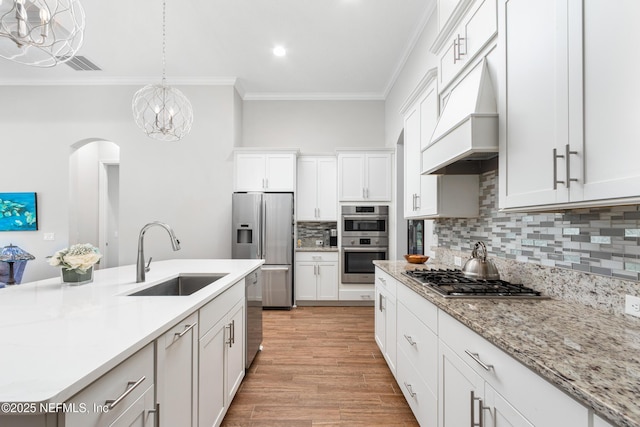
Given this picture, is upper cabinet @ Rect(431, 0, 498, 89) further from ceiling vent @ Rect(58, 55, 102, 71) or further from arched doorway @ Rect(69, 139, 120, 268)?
arched doorway @ Rect(69, 139, 120, 268)

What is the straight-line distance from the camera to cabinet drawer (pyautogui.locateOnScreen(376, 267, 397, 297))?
7.80 feet

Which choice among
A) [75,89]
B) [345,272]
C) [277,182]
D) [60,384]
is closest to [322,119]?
[277,182]

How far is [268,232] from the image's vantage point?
14.6 feet

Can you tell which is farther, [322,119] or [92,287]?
[322,119]

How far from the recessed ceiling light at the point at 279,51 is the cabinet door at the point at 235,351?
315 cm

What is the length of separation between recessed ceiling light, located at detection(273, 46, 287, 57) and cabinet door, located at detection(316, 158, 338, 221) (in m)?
1.62

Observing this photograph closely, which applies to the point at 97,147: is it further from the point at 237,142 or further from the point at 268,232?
the point at 268,232

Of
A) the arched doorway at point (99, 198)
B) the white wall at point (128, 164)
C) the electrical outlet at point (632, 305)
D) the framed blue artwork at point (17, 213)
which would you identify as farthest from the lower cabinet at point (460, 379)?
the arched doorway at point (99, 198)

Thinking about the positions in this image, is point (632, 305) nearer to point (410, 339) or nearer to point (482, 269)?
point (482, 269)

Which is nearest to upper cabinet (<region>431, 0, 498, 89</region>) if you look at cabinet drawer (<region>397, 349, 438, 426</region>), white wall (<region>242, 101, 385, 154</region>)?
cabinet drawer (<region>397, 349, 438, 426</region>)

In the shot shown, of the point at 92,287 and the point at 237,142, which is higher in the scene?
the point at 237,142

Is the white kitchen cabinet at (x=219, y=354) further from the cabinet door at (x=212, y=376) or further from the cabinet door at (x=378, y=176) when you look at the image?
the cabinet door at (x=378, y=176)

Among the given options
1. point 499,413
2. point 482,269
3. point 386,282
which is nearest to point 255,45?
point 386,282

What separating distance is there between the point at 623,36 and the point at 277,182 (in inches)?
160
